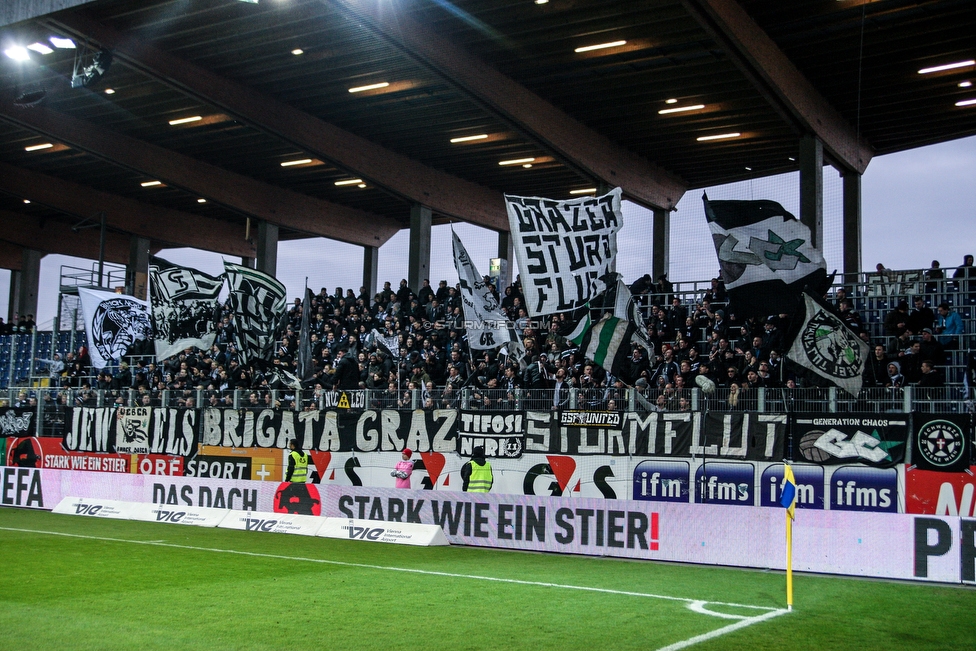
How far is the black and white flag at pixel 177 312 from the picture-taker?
1174 inches

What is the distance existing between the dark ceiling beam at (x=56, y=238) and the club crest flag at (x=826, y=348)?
1685 inches

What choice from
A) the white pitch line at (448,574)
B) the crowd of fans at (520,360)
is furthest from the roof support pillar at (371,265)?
the white pitch line at (448,574)

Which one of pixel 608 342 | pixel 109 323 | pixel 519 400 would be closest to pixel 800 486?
pixel 608 342

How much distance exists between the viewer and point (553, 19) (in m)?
A: 24.3

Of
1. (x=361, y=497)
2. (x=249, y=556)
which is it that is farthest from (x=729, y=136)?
(x=249, y=556)

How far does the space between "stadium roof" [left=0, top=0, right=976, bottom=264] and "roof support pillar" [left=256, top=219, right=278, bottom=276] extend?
2.39 feet

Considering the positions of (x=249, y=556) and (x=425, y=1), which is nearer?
(x=249, y=556)

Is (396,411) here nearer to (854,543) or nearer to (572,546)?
(572,546)

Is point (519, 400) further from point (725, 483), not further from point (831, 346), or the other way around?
point (831, 346)

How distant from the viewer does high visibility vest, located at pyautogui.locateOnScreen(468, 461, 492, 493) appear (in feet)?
73.6

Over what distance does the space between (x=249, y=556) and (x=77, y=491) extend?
10.7 m

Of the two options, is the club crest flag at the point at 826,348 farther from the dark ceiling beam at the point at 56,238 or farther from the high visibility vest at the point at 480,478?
the dark ceiling beam at the point at 56,238

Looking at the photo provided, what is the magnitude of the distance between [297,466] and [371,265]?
23639 mm

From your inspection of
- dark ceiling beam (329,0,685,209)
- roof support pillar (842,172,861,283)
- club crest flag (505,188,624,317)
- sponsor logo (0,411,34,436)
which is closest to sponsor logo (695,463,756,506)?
club crest flag (505,188,624,317)
